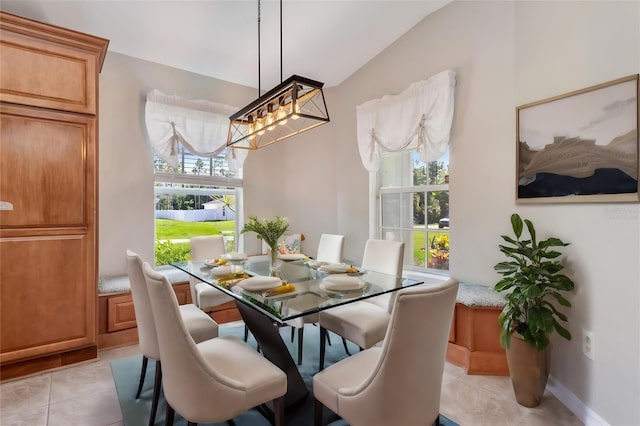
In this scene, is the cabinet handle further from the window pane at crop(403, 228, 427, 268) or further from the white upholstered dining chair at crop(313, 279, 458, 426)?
the window pane at crop(403, 228, 427, 268)

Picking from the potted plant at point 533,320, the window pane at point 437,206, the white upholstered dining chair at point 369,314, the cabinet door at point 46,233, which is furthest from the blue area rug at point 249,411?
the window pane at point 437,206

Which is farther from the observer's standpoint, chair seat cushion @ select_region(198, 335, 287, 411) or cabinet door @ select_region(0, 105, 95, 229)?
cabinet door @ select_region(0, 105, 95, 229)

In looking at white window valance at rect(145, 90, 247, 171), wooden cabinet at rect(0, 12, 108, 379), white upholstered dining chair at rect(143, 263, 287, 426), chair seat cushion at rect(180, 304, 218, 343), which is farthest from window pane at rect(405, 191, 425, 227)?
wooden cabinet at rect(0, 12, 108, 379)

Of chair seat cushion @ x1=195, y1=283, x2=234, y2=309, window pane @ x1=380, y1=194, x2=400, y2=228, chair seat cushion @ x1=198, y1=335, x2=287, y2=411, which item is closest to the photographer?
chair seat cushion @ x1=198, y1=335, x2=287, y2=411

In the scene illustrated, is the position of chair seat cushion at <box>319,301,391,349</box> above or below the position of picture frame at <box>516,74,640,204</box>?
below

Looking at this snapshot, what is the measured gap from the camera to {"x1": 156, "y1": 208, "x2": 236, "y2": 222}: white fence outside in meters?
3.64

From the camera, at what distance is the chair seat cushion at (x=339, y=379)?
141 centimetres

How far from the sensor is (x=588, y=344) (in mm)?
1930

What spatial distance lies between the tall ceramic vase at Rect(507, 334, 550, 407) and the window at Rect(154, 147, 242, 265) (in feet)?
10.4

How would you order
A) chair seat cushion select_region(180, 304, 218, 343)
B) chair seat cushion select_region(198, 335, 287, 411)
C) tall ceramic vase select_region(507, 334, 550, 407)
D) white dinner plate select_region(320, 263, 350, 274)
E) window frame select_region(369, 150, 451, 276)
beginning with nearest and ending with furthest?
chair seat cushion select_region(198, 335, 287, 411), tall ceramic vase select_region(507, 334, 550, 407), chair seat cushion select_region(180, 304, 218, 343), white dinner plate select_region(320, 263, 350, 274), window frame select_region(369, 150, 451, 276)

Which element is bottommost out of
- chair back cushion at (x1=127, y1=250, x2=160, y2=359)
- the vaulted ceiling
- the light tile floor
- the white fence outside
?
the light tile floor

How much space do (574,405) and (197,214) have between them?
3789 mm

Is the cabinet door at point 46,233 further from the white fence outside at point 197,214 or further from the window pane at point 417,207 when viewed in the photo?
the window pane at point 417,207

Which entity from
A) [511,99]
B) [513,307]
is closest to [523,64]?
[511,99]
